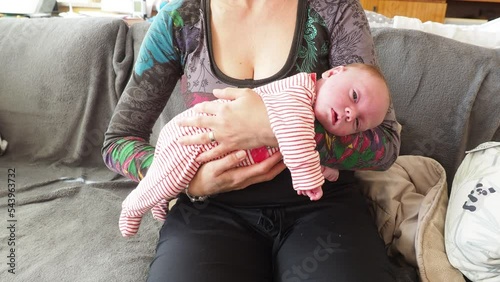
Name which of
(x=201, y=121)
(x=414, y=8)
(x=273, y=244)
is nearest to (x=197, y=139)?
(x=201, y=121)

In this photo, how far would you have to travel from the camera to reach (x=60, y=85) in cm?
161

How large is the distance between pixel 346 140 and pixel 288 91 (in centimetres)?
18

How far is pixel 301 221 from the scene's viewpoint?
3.21 feet

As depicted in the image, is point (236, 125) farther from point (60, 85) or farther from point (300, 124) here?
point (60, 85)

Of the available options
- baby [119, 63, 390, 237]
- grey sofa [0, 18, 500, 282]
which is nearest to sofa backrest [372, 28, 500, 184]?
grey sofa [0, 18, 500, 282]

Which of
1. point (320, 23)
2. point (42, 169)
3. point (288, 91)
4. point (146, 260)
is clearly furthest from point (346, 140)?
point (42, 169)

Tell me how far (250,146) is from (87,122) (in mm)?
945

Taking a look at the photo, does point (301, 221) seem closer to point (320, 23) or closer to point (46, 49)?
point (320, 23)

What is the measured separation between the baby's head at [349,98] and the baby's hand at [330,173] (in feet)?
0.35

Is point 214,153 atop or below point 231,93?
below

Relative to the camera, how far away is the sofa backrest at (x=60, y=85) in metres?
1.59

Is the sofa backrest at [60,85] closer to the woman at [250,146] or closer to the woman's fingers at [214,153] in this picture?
the woman at [250,146]

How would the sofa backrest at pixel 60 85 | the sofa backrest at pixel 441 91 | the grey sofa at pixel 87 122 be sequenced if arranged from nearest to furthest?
the grey sofa at pixel 87 122 → the sofa backrest at pixel 441 91 → the sofa backrest at pixel 60 85

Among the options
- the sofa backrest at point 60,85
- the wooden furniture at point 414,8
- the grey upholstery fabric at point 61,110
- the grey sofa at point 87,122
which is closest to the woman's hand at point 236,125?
the grey sofa at point 87,122
